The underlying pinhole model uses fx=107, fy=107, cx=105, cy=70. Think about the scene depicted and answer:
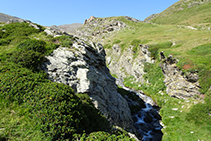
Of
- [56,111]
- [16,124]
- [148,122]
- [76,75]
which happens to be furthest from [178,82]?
[16,124]

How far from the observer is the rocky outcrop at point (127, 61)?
41.3 m

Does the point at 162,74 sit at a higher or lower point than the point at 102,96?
higher

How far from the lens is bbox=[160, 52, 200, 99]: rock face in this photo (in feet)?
71.9

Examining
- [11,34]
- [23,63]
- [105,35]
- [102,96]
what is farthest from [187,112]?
[105,35]

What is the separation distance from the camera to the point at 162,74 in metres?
33.3

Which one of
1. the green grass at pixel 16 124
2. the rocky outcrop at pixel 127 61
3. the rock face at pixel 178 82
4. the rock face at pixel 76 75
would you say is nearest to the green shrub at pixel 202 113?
the rock face at pixel 178 82

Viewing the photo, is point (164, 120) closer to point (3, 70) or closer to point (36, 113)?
point (36, 113)

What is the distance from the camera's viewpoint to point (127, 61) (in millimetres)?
49906

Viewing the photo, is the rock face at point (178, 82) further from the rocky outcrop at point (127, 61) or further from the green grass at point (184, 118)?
the rocky outcrop at point (127, 61)

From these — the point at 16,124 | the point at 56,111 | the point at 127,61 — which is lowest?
the point at 16,124

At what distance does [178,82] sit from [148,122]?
39.0 feet

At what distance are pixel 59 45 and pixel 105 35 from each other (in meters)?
78.0

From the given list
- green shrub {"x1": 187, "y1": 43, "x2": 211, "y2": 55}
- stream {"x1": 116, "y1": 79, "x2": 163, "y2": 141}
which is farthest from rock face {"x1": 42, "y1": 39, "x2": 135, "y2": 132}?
green shrub {"x1": 187, "y1": 43, "x2": 211, "y2": 55}

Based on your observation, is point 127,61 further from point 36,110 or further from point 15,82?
point 36,110
